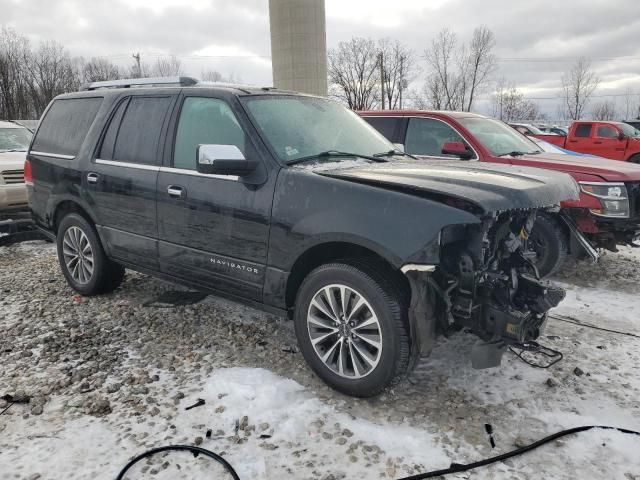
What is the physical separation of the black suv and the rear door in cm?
2

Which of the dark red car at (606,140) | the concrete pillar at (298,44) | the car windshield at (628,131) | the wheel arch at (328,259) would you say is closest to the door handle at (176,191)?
the wheel arch at (328,259)

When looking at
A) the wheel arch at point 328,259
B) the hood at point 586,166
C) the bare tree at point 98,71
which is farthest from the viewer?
the bare tree at point 98,71

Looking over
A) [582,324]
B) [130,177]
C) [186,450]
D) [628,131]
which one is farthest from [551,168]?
[628,131]

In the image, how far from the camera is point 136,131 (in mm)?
4215

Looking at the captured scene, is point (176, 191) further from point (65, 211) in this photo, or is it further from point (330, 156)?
point (65, 211)

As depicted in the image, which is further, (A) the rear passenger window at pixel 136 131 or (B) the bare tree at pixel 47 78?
(B) the bare tree at pixel 47 78

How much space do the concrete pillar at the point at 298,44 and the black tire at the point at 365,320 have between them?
2375 cm

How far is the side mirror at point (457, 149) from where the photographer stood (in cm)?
590

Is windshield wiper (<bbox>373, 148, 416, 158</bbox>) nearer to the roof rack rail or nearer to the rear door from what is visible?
the roof rack rail

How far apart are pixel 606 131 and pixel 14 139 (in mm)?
16144

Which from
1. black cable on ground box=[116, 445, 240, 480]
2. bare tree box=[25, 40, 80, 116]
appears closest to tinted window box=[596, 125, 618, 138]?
black cable on ground box=[116, 445, 240, 480]

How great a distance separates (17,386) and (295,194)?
7.25ft

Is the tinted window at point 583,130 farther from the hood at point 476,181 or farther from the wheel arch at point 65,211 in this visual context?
the wheel arch at point 65,211

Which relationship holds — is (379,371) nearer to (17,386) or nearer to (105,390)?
(105,390)
